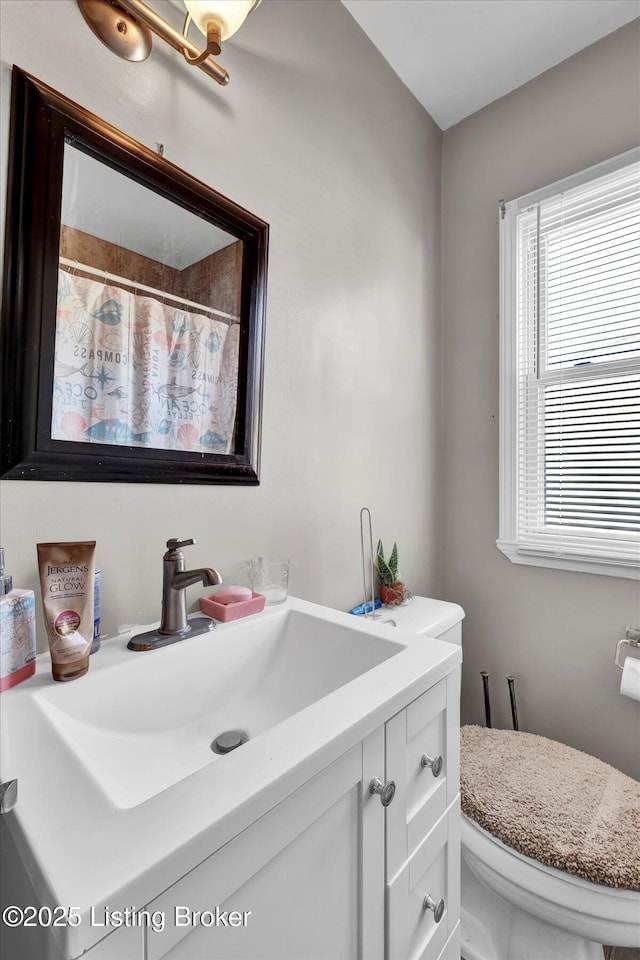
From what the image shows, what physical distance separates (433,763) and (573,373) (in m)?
1.30

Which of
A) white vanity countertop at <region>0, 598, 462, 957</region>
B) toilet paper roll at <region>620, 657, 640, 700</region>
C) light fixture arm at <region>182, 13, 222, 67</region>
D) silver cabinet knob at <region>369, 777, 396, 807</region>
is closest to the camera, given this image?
white vanity countertop at <region>0, 598, 462, 957</region>

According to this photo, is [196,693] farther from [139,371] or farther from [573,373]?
[573,373]

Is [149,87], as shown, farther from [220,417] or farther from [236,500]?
[236,500]

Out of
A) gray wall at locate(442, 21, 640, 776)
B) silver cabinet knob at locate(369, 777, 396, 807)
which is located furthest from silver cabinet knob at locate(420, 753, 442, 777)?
gray wall at locate(442, 21, 640, 776)

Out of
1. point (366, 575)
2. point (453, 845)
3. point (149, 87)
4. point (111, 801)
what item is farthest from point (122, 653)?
point (149, 87)

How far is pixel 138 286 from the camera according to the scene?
838 millimetres

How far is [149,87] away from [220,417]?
25.5 inches

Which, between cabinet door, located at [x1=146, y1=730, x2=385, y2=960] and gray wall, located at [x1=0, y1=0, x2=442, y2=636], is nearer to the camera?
cabinet door, located at [x1=146, y1=730, x2=385, y2=960]

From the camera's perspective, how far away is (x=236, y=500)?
1.03m

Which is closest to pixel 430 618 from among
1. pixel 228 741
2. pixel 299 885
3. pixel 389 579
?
pixel 389 579

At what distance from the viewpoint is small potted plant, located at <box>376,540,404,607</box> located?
4.57ft

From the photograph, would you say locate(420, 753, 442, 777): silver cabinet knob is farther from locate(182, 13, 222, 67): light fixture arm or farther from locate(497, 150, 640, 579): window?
locate(182, 13, 222, 67): light fixture arm

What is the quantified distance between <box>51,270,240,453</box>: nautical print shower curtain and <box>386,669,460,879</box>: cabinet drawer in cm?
64

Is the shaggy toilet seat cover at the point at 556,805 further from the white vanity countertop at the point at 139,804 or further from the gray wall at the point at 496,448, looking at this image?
the white vanity countertop at the point at 139,804
